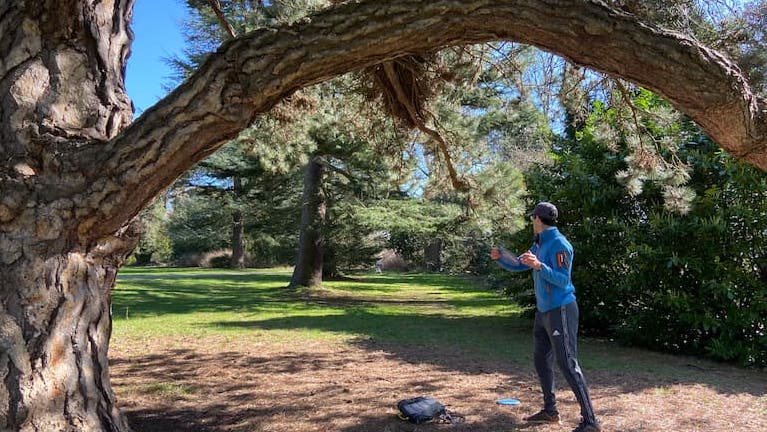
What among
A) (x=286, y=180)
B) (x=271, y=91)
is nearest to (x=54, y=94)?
(x=271, y=91)

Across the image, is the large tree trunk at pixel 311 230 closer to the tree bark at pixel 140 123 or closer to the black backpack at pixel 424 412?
the black backpack at pixel 424 412

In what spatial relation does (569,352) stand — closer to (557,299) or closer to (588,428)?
(557,299)

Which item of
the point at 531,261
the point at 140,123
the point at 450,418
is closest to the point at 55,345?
the point at 140,123

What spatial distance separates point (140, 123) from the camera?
3.19 meters

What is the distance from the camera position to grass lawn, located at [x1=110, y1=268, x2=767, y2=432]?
4.66 metres

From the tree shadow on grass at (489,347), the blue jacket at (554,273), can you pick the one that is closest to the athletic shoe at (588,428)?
the blue jacket at (554,273)

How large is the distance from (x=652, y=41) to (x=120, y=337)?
8.41m

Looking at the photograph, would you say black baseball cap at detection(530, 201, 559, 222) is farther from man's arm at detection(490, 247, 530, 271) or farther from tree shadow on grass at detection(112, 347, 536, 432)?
tree shadow on grass at detection(112, 347, 536, 432)

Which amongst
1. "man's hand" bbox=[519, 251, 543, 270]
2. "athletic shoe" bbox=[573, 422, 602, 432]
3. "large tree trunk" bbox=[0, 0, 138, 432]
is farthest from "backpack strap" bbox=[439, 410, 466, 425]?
"large tree trunk" bbox=[0, 0, 138, 432]

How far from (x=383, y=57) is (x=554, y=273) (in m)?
1.95

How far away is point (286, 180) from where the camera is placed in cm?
2136

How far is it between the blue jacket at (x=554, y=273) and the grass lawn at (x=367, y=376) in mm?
1004

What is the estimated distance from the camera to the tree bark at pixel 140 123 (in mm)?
3037

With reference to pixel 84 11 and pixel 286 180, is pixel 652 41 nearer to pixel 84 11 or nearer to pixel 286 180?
pixel 84 11
